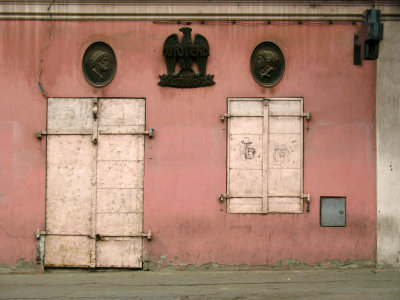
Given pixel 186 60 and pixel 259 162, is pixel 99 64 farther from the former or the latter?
pixel 259 162

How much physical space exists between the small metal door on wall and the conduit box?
2.86 meters

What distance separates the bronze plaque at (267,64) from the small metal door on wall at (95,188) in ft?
6.25

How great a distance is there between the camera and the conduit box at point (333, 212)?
313 inches

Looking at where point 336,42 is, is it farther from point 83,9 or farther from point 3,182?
point 3,182

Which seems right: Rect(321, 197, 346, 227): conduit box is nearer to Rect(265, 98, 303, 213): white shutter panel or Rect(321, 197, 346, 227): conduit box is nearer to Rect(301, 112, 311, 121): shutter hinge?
Rect(265, 98, 303, 213): white shutter panel

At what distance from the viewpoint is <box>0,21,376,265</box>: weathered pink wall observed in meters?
7.95

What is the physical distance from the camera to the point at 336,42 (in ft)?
26.2

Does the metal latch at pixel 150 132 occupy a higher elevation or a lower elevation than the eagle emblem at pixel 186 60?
lower

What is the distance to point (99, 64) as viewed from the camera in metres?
7.93

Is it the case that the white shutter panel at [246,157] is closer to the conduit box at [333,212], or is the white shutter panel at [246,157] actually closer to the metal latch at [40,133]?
the conduit box at [333,212]

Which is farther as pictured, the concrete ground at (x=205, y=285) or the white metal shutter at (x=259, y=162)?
the white metal shutter at (x=259, y=162)

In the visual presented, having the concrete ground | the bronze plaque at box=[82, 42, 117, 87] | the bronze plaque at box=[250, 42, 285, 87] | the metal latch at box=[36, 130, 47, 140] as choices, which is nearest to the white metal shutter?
the bronze plaque at box=[250, 42, 285, 87]

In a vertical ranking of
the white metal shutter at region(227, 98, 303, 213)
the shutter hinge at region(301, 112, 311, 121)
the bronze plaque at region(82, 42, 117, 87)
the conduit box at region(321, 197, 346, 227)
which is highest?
the bronze plaque at region(82, 42, 117, 87)

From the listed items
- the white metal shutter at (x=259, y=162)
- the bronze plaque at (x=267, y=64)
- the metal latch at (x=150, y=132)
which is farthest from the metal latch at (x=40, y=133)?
the bronze plaque at (x=267, y=64)
